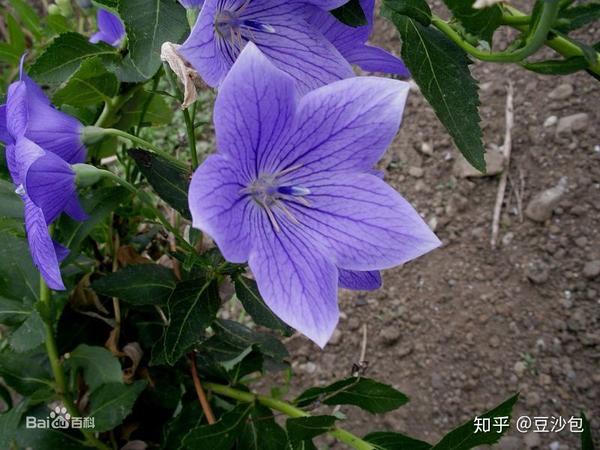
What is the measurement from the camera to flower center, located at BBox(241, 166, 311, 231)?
0.76 m

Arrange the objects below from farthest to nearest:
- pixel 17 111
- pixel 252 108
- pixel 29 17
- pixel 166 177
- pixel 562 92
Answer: pixel 562 92 < pixel 29 17 < pixel 166 177 < pixel 17 111 < pixel 252 108

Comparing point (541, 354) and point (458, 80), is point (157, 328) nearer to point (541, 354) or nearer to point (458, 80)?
point (458, 80)

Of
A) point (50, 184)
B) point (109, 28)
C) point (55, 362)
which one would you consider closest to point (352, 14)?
point (50, 184)

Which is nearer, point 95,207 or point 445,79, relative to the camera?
point 445,79

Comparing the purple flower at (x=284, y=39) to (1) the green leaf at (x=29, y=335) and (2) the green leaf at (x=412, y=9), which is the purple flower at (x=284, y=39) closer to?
(2) the green leaf at (x=412, y=9)

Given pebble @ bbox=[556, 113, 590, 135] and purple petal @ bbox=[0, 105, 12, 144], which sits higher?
purple petal @ bbox=[0, 105, 12, 144]

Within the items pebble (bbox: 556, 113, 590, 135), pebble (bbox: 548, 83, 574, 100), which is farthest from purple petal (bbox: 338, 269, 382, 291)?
pebble (bbox: 548, 83, 574, 100)

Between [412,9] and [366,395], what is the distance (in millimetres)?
638

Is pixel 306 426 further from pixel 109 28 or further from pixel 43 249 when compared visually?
pixel 109 28

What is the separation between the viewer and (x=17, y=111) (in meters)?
0.75

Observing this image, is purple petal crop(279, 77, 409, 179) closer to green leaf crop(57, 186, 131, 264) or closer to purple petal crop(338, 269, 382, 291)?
purple petal crop(338, 269, 382, 291)

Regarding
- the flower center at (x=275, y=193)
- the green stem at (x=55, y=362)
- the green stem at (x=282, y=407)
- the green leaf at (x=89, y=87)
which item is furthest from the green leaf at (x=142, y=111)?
the green stem at (x=282, y=407)

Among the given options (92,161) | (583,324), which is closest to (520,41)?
(92,161)

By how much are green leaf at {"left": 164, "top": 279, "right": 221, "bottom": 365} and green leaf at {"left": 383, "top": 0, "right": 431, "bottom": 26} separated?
478 mm
